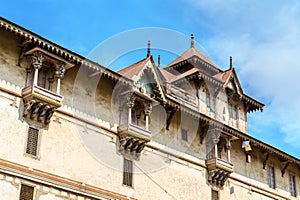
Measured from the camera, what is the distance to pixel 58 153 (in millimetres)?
27656

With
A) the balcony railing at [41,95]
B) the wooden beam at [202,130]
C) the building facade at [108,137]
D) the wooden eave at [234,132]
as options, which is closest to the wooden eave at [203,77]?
the building facade at [108,137]

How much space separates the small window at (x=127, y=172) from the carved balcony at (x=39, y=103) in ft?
19.1

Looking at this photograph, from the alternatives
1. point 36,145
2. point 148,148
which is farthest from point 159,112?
point 36,145

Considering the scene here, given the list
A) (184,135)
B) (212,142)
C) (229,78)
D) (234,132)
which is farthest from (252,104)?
(184,135)

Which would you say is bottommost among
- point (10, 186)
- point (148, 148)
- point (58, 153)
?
point (10, 186)

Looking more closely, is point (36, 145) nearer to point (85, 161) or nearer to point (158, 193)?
point (85, 161)

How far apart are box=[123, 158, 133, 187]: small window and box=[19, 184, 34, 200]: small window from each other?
644 centimetres

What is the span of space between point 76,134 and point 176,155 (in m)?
8.27

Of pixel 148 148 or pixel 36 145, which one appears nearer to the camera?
pixel 36 145

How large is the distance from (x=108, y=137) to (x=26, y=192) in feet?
21.9

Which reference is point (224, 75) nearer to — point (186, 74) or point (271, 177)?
→ point (186, 74)

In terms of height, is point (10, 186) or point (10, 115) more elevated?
point (10, 115)

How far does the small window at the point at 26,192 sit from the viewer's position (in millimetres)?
25422

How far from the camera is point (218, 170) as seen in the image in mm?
36469
